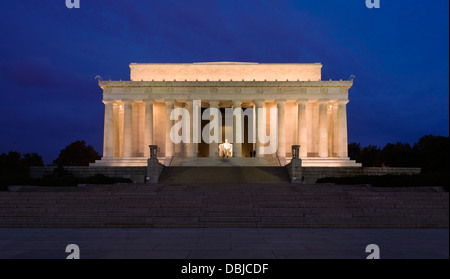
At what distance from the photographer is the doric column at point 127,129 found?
174ft

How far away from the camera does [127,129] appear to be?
53188 millimetres

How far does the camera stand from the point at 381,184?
29188 millimetres

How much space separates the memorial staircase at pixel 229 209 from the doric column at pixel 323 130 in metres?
29.4

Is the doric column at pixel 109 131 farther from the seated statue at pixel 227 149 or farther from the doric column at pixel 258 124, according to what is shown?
the doric column at pixel 258 124

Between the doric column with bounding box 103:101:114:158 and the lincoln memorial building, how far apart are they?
141 mm

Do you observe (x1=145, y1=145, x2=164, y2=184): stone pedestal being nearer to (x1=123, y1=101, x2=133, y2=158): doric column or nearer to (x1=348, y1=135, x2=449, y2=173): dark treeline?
(x1=123, y1=101, x2=133, y2=158): doric column

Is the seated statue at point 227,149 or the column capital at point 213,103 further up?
the column capital at point 213,103

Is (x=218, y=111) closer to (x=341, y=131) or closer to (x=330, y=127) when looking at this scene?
(x=330, y=127)

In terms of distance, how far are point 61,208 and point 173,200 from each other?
6.54 meters

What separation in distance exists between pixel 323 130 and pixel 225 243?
4252 cm

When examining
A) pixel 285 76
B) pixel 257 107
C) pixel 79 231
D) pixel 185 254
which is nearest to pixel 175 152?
pixel 257 107

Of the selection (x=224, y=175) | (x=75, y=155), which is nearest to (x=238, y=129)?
(x=224, y=175)

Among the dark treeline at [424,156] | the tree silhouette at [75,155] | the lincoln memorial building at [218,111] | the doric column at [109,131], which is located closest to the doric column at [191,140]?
the lincoln memorial building at [218,111]
